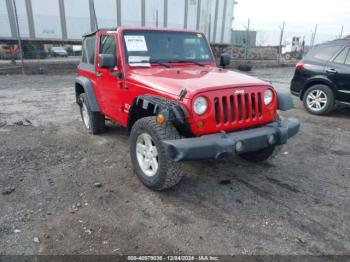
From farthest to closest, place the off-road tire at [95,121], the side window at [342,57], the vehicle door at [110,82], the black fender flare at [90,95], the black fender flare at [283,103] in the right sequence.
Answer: the side window at [342,57] → the off-road tire at [95,121] → the black fender flare at [90,95] → the vehicle door at [110,82] → the black fender flare at [283,103]

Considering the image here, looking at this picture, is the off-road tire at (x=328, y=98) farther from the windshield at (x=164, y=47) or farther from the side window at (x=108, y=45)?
the side window at (x=108, y=45)

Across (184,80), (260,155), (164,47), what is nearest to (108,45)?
(164,47)

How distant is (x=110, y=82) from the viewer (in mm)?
4336

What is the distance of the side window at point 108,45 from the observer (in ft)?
13.7

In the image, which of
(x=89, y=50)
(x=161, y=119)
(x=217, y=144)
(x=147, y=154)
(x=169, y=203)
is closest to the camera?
(x=217, y=144)

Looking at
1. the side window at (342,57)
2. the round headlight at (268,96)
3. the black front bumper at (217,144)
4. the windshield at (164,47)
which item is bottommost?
the black front bumper at (217,144)

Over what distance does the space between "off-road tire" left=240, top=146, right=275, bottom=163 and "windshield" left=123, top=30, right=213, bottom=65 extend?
167 centimetres

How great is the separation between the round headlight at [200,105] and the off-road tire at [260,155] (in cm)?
148

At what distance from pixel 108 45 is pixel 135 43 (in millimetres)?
579

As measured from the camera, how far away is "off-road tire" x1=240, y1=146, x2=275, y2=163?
4.02m

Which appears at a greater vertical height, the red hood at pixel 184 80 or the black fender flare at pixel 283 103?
the red hood at pixel 184 80

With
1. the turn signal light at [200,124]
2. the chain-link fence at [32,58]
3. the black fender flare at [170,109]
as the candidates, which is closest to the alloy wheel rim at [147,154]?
the black fender flare at [170,109]

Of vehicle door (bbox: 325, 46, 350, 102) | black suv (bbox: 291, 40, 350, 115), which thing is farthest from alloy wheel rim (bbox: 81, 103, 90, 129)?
vehicle door (bbox: 325, 46, 350, 102)

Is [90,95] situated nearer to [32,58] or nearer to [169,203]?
[169,203]
